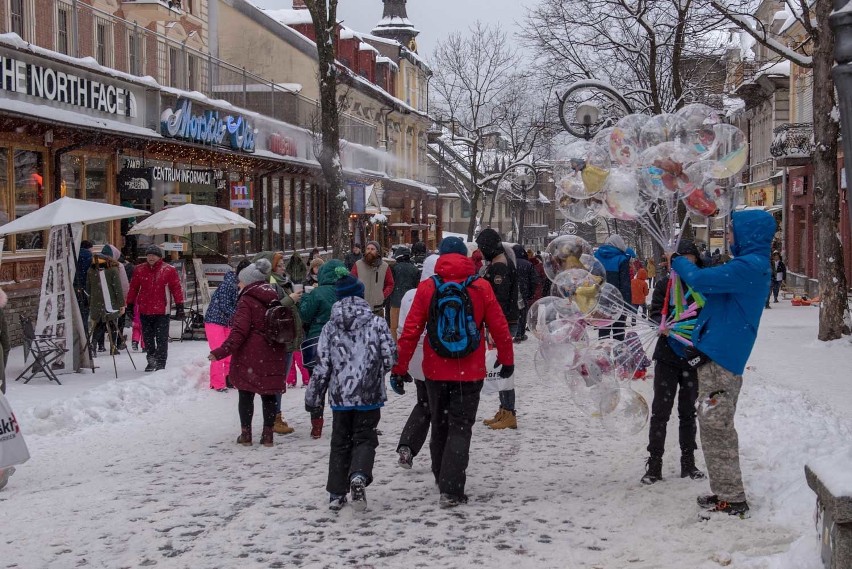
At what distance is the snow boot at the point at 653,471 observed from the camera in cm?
710

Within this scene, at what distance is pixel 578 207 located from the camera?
818 cm

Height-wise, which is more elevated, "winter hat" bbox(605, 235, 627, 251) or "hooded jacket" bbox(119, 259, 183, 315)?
"winter hat" bbox(605, 235, 627, 251)

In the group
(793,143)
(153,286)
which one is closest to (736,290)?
(153,286)

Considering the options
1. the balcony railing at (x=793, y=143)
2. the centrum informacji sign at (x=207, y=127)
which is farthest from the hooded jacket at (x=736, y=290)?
the balcony railing at (x=793, y=143)

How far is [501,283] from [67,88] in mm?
9816

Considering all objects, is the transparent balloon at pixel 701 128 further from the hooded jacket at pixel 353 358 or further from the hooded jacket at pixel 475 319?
the hooded jacket at pixel 353 358

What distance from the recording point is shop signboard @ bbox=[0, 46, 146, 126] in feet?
49.1

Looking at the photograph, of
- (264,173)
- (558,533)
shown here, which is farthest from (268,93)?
(558,533)

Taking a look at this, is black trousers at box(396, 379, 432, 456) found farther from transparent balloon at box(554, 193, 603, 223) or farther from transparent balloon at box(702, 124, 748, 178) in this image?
transparent balloon at box(702, 124, 748, 178)

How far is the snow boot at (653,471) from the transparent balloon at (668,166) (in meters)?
1.88

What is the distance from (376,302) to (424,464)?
18.8 feet

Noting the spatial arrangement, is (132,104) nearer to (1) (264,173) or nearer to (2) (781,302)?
(1) (264,173)

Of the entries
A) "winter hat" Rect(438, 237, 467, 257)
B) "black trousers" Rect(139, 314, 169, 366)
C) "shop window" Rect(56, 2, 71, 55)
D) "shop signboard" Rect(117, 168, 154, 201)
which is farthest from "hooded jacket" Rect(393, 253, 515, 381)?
"shop signboard" Rect(117, 168, 154, 201)

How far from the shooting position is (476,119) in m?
50.2
